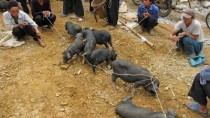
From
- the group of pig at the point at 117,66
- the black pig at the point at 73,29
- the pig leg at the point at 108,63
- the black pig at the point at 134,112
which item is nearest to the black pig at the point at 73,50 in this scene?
the group of pig at the point at 117,66

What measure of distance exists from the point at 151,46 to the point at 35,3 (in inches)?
120

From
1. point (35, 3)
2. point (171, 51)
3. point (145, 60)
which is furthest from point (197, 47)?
point (35, 3)

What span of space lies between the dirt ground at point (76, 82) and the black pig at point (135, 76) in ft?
0.71

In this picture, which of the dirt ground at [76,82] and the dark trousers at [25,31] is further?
the dark trousers at [25,31]

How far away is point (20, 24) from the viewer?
727cm

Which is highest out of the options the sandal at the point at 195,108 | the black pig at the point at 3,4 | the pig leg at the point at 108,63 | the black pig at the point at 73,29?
the black pig at the point at 3,4

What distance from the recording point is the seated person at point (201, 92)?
505cm

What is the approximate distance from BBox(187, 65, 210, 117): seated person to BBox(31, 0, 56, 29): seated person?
166 inches

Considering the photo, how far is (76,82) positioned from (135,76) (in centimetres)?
118

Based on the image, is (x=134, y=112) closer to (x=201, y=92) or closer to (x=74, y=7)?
(x=201, y=92)

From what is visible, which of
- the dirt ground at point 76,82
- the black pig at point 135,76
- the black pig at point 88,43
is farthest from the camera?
the black pig at point 88,43

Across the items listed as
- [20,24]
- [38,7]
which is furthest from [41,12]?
[20,24]

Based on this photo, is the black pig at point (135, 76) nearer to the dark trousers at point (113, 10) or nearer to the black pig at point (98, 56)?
the black pig at point (98, 56)

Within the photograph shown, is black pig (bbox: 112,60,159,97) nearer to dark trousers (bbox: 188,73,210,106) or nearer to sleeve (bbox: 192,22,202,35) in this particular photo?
dark trousers (bbox: 188,73,210,106)
